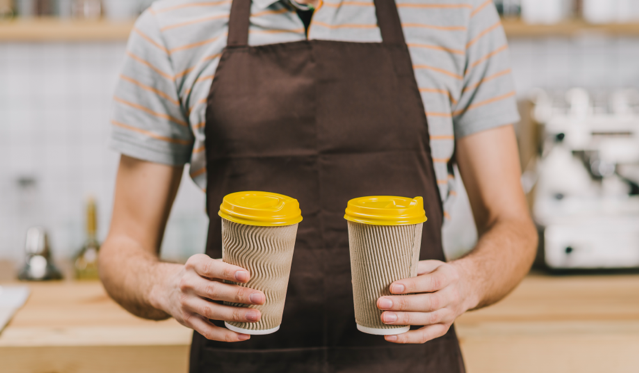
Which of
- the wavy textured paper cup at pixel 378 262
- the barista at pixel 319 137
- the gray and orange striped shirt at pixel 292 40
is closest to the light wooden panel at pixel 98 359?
the barista at pixel 319 137

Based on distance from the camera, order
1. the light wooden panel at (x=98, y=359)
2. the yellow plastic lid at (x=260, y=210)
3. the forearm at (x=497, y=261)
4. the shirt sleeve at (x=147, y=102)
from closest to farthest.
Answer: the yellow plastic lid at (x=260, y=210) → the forearm at (x=497, y=261) → the shirt sleeve at (x=147, y=102) → the light wooden panel at (x=98, y=359)

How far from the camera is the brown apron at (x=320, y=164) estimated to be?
0.92 m

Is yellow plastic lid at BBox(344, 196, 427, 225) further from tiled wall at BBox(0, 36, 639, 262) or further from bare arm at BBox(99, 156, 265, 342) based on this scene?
tiled wall at BBox(0, 36, 639, 262)

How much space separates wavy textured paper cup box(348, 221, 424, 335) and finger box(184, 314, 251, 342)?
0.16 m

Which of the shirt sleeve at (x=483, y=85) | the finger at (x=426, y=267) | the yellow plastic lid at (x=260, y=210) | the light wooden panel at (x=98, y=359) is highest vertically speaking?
the shirt sleeve at (x=483, y=85)

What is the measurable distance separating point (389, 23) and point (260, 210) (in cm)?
52

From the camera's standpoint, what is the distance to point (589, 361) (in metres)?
1.26

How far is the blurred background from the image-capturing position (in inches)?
55.2

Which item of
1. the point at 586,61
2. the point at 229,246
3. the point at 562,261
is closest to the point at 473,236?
the point at 562,261

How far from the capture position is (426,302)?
0.68m

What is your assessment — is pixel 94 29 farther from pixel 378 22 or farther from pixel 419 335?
pixel 419 335

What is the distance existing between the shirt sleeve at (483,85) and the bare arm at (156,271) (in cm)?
56

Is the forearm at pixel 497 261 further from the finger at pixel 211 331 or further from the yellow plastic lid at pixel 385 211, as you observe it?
the finger at pixel 211 331

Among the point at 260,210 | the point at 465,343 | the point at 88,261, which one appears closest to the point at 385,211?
the point at 260,210
